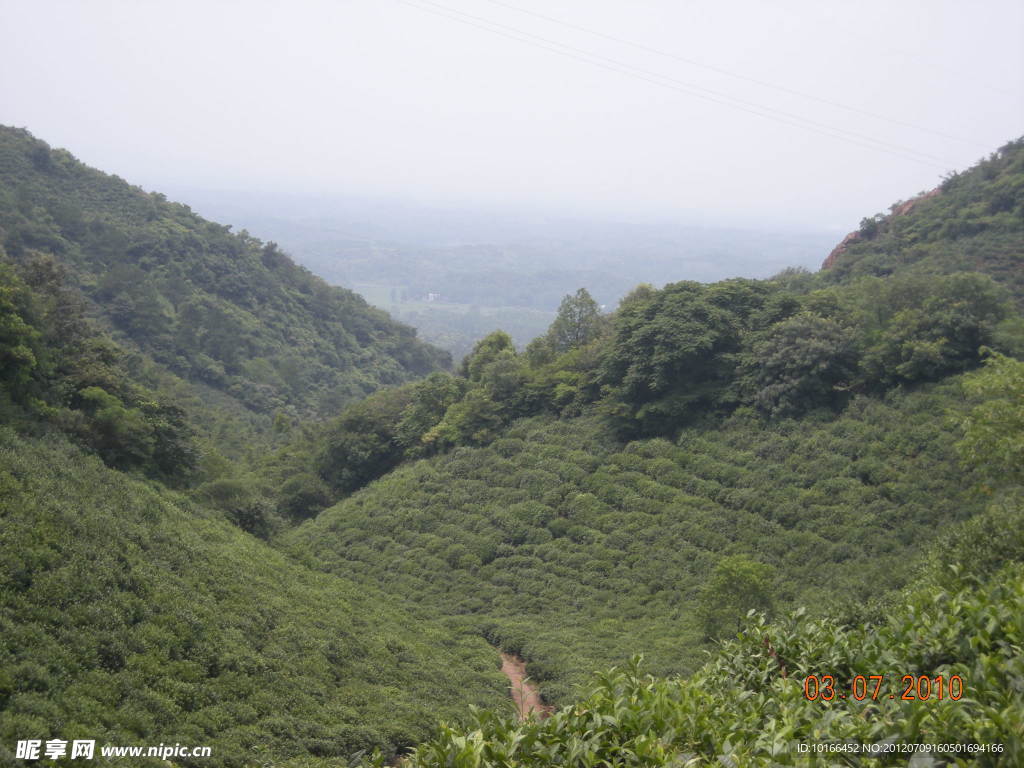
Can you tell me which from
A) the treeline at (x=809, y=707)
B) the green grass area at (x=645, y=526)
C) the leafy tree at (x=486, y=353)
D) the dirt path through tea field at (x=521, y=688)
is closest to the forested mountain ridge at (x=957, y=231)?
the green grass area at (x=645, y=526)

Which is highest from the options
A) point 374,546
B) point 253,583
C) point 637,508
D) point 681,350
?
point 681,350

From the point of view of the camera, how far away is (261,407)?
123ft

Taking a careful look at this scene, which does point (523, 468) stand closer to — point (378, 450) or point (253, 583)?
point (378, 450)

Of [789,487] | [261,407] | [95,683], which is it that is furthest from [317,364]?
[95,683]

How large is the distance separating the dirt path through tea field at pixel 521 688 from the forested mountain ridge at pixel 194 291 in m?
27.3

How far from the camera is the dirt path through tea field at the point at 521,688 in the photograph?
451 inches

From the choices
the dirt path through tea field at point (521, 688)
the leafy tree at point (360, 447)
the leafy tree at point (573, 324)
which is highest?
the leafy tree at point (573, 324)

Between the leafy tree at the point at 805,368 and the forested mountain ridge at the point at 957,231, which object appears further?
the forested mountain ridge at the point at 957,231

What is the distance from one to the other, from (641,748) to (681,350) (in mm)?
19453

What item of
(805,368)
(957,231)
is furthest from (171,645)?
(957,231)

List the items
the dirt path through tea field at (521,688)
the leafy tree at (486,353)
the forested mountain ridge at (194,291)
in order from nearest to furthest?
1. the dirt path through tea field at (521,688)
2. the leafy tree at (486,353)
3. the forested mountain ridge at (194,291)

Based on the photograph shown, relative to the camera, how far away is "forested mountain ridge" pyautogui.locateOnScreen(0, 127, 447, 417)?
115 feet

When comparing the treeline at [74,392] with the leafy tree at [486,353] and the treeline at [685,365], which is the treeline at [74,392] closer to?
the treeline at [685,365]
